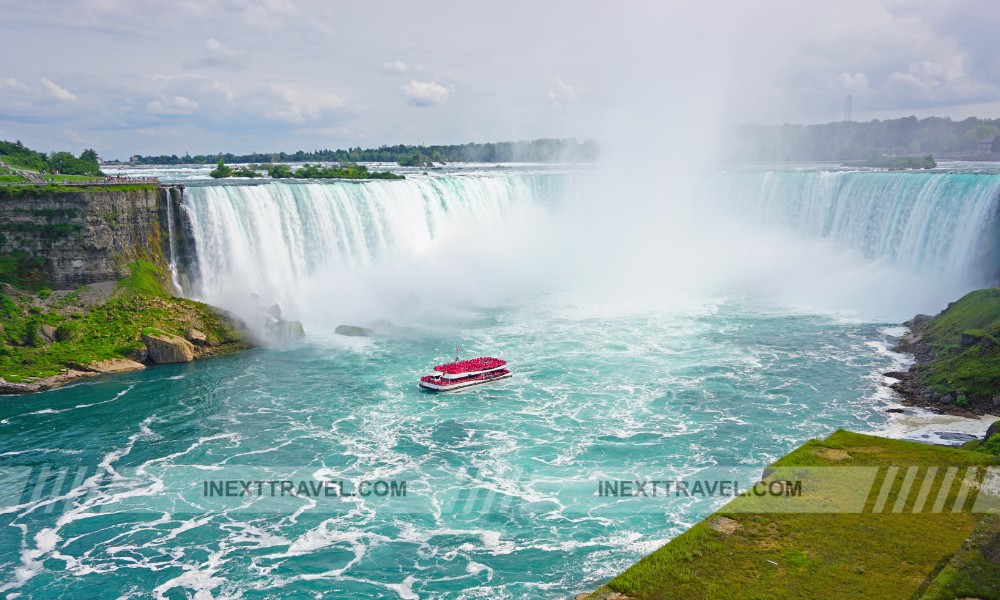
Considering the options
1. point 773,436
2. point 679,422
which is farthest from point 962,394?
point 679,422

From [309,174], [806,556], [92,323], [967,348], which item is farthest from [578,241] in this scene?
[806,556]

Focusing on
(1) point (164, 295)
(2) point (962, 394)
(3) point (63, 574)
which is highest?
(1) point (164, 295)

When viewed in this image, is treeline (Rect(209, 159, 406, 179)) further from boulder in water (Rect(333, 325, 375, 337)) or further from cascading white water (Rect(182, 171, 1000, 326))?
boulder in water (Rect(333, 325, 375, 337))

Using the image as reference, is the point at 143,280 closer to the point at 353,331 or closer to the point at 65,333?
the point at 65,333

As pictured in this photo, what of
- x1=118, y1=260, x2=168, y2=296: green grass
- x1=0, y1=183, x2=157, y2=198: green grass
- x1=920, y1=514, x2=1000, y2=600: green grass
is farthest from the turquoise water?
x1=0, y1=183, x2=157, y2=198: green grass

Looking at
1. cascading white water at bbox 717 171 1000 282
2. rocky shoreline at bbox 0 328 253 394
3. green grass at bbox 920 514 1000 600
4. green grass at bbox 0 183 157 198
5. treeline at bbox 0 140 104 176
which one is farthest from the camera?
treeline at bbox 0 140 104 176

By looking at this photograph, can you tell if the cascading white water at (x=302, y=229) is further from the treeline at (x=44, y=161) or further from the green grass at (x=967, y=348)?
the green grass at (x=967, y=348)

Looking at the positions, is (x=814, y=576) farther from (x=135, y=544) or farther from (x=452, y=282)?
(x=452, y=282)
